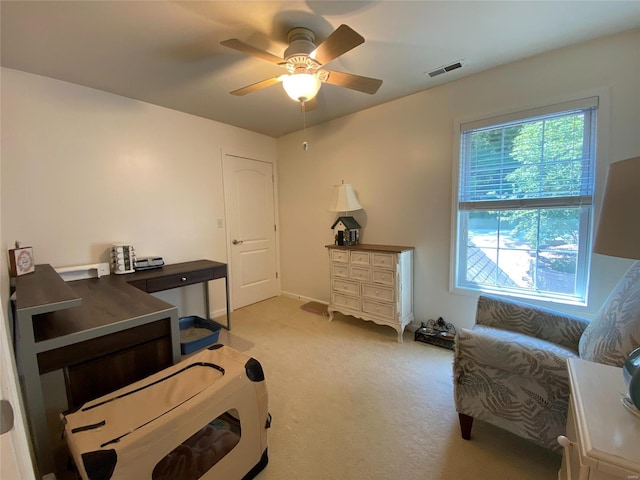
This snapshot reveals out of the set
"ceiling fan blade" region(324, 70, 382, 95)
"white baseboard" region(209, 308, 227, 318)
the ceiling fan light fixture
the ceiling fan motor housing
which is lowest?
"white baseboard" region(209, 308, 227, 318)

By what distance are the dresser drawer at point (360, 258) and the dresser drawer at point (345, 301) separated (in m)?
0.41

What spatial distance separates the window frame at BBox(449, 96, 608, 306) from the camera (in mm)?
1938

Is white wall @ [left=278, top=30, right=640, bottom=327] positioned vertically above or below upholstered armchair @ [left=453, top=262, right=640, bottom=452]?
above

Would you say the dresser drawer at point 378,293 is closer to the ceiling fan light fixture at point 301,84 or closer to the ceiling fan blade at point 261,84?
the ceiling fan light fixture at point 301,84

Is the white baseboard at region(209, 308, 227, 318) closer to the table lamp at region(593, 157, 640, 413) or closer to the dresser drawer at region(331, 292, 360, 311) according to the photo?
the dresser drawer at region(331, 292, 360, 311)

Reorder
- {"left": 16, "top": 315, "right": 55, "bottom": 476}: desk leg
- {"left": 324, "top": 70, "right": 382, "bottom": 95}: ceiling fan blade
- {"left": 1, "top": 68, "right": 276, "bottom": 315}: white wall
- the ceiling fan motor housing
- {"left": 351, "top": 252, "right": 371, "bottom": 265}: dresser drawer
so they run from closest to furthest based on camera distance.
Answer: {"left": 16, "top": 315, "right": 55, "bottom": 476}: desk leg
the ceiling fan motor housing
{"left": 324, "top": 70, "right": 382, "bottom": 95}: ceiling fan blade
{"left": 1, "top": 68, "right": 276, "bottom": 315}: white wall
{"left": 351, "top": 252, "right": 371, "bottom": 265}: dresser drawer

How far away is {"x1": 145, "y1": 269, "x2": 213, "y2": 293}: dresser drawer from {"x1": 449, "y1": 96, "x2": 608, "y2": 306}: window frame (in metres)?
2.51

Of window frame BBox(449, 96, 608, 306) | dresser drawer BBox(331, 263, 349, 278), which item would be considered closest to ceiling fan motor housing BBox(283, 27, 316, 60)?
window frame BBox(449, 96, 608, 306)

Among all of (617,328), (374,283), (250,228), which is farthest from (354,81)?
(250,228)

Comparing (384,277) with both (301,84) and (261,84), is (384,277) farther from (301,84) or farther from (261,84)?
(261,84)

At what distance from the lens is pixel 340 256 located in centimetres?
305

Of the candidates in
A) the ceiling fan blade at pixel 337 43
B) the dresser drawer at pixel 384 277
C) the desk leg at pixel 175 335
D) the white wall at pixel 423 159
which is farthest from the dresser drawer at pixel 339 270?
the ceiling fan blade at pixel 337 43

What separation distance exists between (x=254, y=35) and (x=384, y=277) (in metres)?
2.26

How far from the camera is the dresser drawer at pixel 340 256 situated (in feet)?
9.86
